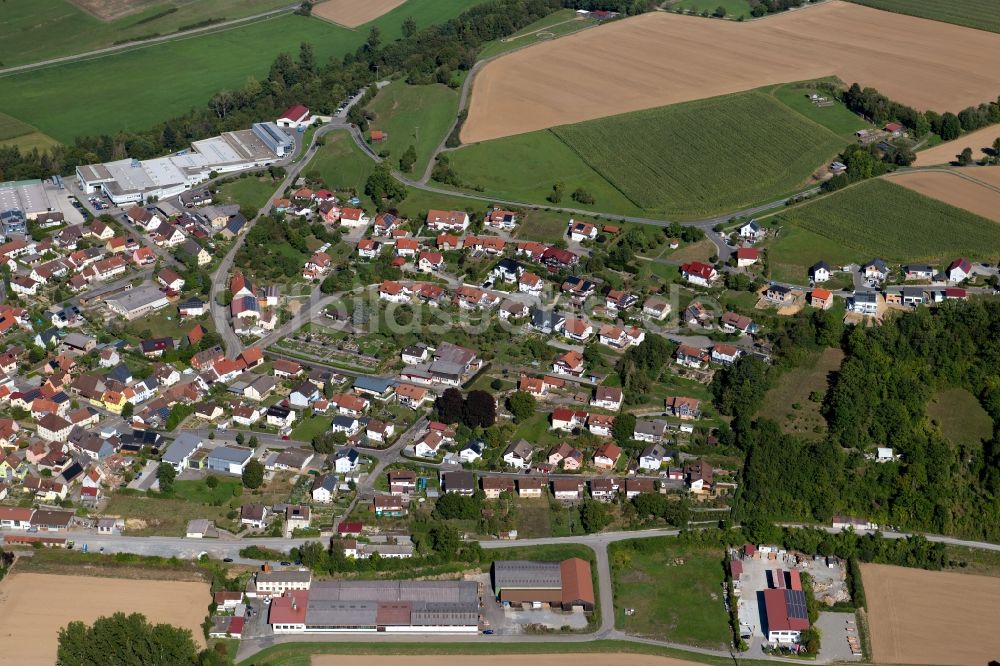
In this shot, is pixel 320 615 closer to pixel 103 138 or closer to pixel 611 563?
pixel 611 563

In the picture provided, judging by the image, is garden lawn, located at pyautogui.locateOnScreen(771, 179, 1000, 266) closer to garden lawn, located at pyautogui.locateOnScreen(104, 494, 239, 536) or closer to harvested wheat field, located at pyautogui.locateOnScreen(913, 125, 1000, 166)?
harvested wheat field, located at pyautogui.locateOnScreen(913, 125, 1000, 166)

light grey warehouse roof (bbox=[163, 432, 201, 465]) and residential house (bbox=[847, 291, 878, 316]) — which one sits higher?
residential house (bbox=[847, 291, 878, 316])

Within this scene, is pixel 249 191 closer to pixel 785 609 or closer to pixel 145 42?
pixel 145 42

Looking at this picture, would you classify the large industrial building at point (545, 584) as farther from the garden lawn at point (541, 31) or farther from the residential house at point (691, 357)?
the garden lawn at point (541, 31)

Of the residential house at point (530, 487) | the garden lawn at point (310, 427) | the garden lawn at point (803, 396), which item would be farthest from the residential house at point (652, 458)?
the garden lawn at point (310, 427)

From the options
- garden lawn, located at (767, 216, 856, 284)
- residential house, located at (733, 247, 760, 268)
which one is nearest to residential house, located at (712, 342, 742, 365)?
garden lawn, located at (767, 216, 856, 284)

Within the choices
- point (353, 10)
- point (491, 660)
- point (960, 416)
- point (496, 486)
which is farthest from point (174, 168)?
point (960, 416)
